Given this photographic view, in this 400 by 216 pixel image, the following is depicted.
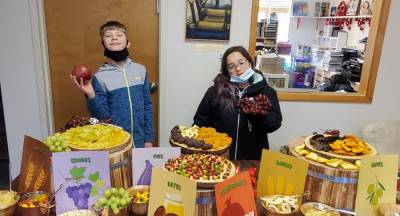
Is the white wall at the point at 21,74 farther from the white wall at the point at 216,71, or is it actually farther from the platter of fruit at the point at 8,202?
the platter of fruit at the point at 8,202

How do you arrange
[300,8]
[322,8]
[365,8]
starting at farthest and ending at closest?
[300,8], [322,8], [365,8]

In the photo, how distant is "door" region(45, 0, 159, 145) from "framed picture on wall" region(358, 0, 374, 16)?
322cm

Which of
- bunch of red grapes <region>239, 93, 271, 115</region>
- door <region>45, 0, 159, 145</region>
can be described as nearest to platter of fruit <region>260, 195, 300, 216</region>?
bunch of red grapes <region>239, 93, 271, 115</region>

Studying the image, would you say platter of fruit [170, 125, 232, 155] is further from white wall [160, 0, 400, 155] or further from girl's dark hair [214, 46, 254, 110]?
white wall [160, 0, 400, 155]

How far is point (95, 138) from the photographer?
3.77 feet

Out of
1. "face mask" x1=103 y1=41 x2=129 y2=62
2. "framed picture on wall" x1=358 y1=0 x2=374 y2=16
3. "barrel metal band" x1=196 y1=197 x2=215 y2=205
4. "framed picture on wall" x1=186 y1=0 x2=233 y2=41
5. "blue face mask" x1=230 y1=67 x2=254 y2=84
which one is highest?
"framed picture on wall" x1=358 y1=0 x2=374 y2=16

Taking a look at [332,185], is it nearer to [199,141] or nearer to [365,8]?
[199,141]

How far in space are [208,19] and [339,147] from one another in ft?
5.18

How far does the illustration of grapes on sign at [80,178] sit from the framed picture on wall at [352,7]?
4.71 m

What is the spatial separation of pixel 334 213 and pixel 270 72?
2234 millimetres

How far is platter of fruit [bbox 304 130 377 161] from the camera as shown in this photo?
1.15 meters

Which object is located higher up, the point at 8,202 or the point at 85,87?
the point at 85,87

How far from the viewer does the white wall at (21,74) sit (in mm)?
2322

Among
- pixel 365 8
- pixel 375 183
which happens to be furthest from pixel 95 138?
pixel 365 8
